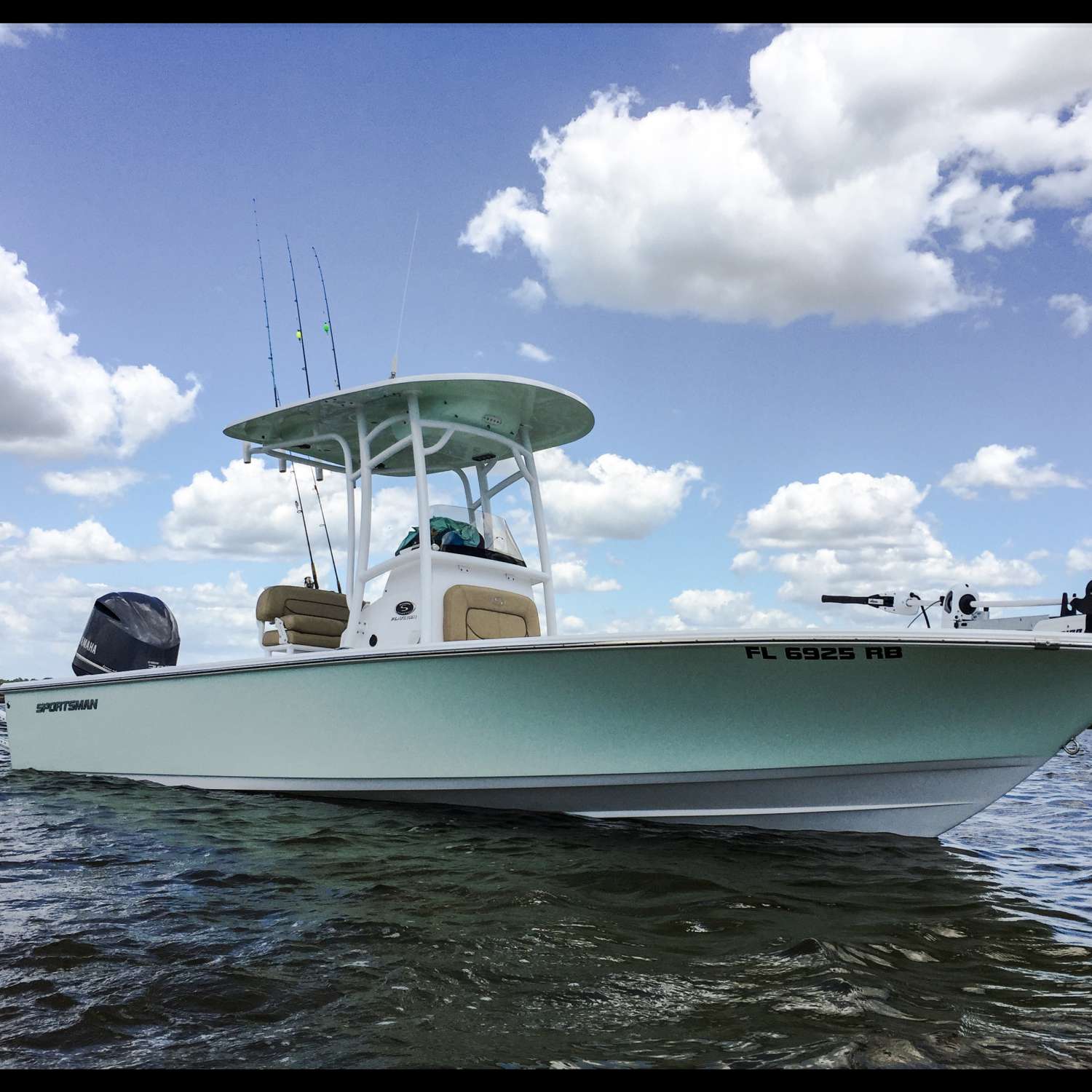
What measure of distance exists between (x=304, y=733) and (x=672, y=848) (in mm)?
3027

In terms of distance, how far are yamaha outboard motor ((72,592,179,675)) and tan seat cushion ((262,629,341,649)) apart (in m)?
1.51

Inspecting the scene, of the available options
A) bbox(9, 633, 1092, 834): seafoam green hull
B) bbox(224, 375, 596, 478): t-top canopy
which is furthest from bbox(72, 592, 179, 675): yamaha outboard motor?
bbox(9, 633, 1092, 834): seafoam green hull

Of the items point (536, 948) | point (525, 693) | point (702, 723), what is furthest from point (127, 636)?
point (536, 948)

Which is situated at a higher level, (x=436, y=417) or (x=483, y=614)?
(x=436, y=417)

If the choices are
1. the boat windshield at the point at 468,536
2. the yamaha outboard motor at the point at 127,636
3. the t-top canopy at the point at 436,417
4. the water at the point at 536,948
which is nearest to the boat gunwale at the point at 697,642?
the water at the point at 536,948

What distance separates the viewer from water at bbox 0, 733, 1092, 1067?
254cm

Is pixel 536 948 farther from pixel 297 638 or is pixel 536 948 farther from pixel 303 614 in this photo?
pixel 303 614

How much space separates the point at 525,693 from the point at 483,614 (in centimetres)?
172

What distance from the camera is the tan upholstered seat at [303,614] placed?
8211mm

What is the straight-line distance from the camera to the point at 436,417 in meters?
7.82

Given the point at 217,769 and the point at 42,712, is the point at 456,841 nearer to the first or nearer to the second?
the point at 217,769

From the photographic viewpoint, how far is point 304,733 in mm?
6711
